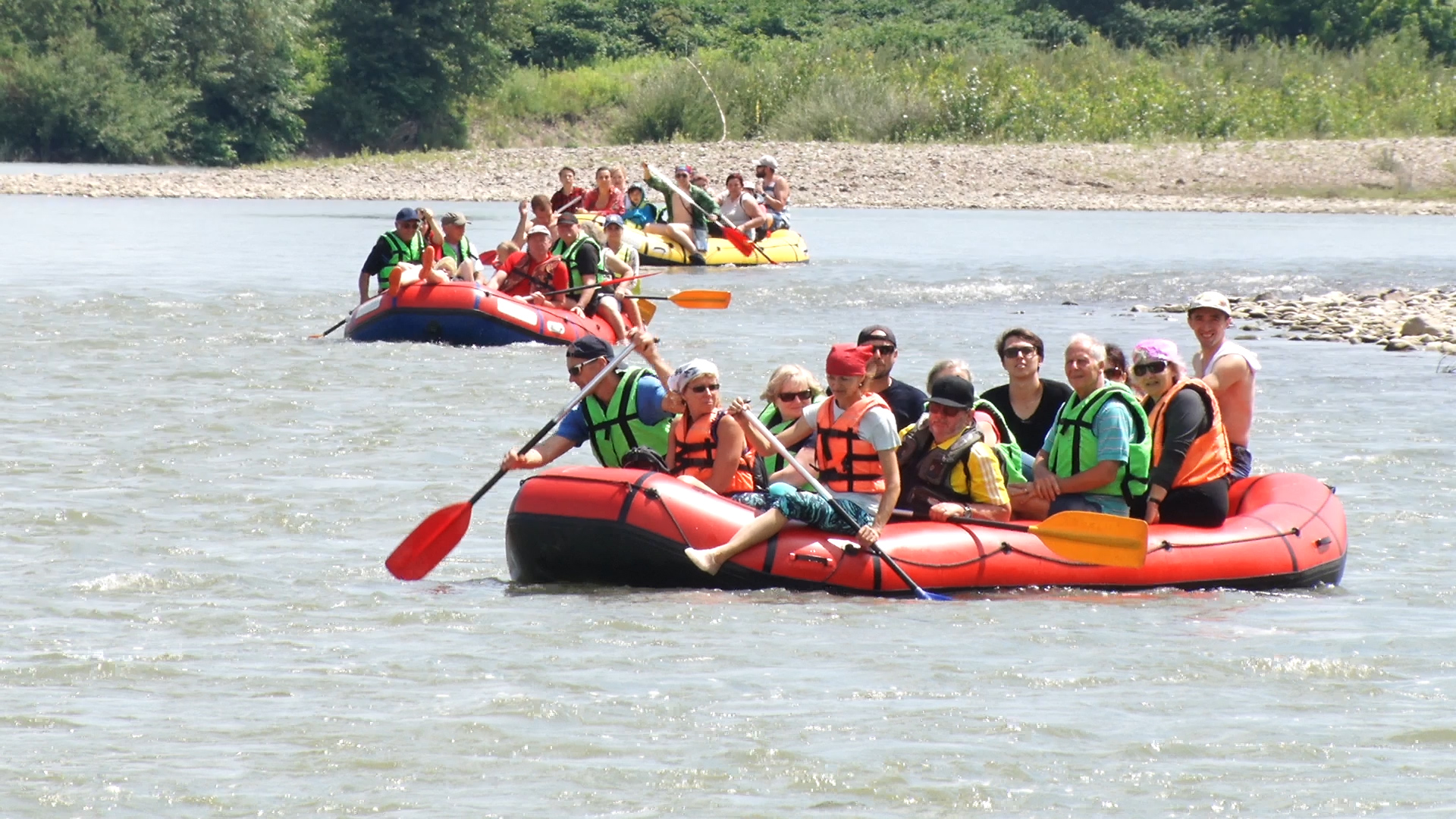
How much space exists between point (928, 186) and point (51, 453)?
2387cm

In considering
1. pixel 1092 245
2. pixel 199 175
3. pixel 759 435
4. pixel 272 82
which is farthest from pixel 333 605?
pixel 272 82

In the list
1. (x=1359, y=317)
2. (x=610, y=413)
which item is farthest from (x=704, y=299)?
(x=1359, y=317)

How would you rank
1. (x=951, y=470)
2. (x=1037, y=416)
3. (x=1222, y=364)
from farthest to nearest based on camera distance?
(x=1037, y=416)
(x=1222, y=364)
(x=951, y=470)

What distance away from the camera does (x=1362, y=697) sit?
18.9ft

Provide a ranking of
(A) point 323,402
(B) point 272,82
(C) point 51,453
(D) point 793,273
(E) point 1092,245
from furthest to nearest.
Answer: (B) point 272,82, (E) point 1092,245, (D) point 793,273, (A) point 323,402, (C) point 51,453

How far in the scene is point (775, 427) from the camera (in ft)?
24.7

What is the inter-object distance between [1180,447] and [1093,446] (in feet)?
1.06

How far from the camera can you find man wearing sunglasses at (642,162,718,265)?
19906 mm

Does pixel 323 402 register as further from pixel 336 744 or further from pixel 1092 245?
pixel 1092 245

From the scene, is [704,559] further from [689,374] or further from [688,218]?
[688,218]

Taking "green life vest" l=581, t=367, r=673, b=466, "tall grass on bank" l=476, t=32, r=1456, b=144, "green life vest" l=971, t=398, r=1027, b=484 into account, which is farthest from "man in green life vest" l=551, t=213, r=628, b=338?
"tall grass on bank" l=476, t=32, r=1456, b=144

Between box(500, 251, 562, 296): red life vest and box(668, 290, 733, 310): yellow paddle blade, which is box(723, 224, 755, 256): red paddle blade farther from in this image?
box(668, 290, 733, 310): yellow paddle blade

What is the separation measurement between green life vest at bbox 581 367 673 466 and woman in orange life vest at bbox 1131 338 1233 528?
169 cm

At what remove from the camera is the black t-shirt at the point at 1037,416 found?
748cm
